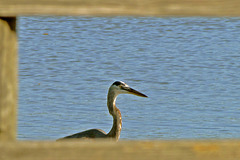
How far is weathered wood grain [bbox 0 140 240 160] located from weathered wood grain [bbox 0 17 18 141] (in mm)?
86

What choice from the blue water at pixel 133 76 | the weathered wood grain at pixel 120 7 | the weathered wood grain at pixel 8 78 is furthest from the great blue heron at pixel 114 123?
the weathered wood grain at pixel 120 7

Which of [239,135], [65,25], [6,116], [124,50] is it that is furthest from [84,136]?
[65,25]

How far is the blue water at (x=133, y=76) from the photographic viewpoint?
1070cm

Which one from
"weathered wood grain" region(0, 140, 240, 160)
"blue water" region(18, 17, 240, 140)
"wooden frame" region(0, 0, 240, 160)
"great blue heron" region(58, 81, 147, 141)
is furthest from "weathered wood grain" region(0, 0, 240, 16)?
"blue water" region(18, 17, 240, 140)

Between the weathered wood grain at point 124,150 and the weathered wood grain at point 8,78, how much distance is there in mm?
86

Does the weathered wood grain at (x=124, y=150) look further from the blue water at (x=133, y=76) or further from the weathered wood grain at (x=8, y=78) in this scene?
Result: the blue water at (x=133, y=76)

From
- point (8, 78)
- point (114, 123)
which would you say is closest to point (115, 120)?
point (114, 123)

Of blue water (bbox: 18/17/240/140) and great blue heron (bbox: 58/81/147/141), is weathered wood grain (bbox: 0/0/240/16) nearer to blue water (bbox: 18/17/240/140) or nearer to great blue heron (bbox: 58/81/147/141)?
great blue heron (bbox: 58/81/147/141)

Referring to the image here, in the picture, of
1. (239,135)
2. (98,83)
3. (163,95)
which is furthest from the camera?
(98,83)

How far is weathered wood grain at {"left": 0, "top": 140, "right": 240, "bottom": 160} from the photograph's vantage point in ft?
5.20

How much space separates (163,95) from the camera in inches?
496

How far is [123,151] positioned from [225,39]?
17.9 metres

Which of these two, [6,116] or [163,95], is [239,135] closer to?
[163,95]

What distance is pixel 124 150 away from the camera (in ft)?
5.27
